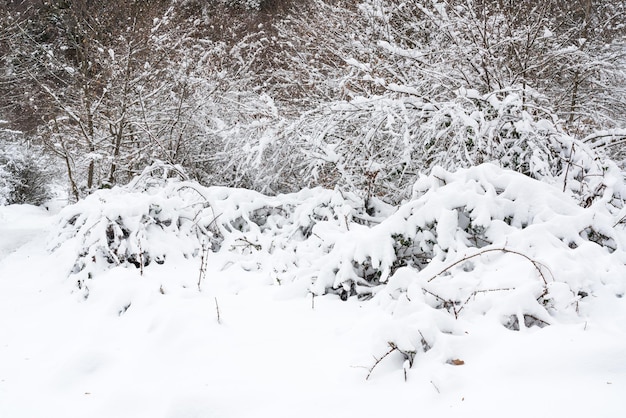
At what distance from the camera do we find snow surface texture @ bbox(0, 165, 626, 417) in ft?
6.28

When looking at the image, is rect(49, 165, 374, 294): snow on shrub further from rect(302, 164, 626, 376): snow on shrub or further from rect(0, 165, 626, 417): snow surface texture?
Answer: rect(302, 164, 626, 376): snow on shrub

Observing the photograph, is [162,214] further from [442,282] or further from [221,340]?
[442,282]

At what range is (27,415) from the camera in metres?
2.21

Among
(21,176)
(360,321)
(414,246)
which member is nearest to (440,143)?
(414,246)

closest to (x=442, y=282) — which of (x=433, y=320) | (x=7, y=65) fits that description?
(x=433, y=320)

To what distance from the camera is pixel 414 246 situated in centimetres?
332

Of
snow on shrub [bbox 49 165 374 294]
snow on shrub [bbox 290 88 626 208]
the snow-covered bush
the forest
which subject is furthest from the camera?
the snow-covered bush

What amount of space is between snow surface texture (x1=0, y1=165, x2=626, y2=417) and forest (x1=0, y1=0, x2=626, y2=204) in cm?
119

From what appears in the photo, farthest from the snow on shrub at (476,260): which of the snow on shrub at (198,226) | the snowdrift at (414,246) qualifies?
the snow on shrub at (198,226)

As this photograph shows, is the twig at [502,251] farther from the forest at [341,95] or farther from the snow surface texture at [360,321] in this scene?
the forest at [341,95]

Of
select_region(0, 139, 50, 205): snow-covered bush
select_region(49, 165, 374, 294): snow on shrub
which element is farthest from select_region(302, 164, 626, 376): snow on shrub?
select_region(0, 139, 50, 205): snow-covered bush

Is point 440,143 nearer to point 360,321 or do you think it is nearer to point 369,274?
point 369,274

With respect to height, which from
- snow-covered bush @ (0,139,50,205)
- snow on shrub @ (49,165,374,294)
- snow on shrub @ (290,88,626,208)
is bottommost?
snow-covered bush @ (0,139,50,205)

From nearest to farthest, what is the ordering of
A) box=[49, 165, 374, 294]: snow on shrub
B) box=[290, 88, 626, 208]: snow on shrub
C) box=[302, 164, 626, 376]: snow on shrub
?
box=[302, 164, 626, 376]: snow on shrub, box=[290, 88, 626, 208]: snow on shrub, box=[49, 165, 374, 294]: snow on shrub
